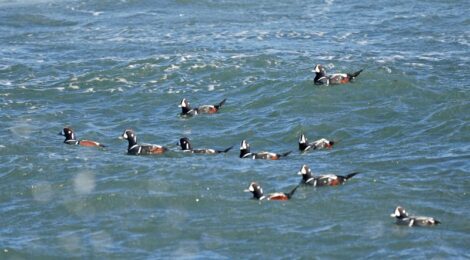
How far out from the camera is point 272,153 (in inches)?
1189

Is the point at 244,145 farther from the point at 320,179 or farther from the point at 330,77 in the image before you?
the point at 330,77

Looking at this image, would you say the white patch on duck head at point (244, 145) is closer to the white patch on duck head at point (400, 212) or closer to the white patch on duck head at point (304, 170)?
the white patch on duck head at point (304, 170)

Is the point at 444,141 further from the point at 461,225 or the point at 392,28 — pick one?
the point at 392,28

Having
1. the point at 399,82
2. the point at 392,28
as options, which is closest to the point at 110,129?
the point at 399,82

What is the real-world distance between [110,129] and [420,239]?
1346cm

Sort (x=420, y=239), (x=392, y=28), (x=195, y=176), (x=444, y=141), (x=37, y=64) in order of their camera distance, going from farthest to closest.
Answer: (x=392, y=28) < (x=37, y=64) < (x=444, y=141) < (x=195, y=176) < (x=420, y=239)

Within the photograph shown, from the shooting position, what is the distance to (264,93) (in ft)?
121

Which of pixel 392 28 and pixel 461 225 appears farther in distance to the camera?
pixel 392 28

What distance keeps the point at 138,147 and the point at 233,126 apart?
398cm

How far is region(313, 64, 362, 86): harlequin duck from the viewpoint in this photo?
36.2 metres

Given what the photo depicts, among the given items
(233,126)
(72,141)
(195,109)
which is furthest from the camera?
(195,109)

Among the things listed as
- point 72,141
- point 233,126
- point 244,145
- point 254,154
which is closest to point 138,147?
point 72,141

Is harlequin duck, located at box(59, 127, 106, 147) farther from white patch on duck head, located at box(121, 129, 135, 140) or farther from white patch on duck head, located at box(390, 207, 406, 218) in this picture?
white patch on duck head, located at box(390, 207, 406, 218)

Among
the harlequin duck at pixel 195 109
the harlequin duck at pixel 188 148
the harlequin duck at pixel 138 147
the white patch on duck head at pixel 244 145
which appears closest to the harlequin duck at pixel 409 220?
the white patch on duck head at pixel 244 145
